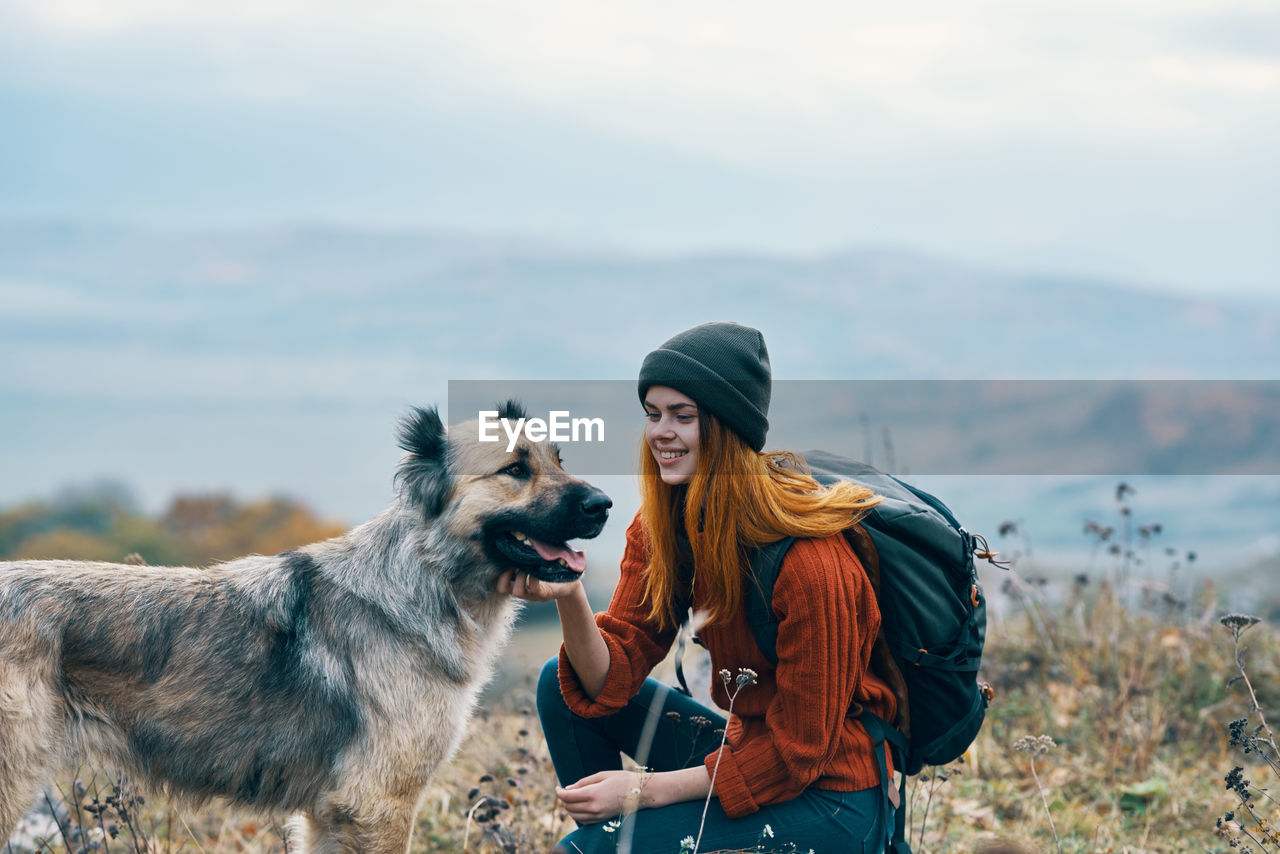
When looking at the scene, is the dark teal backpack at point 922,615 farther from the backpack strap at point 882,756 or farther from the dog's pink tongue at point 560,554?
the dog's pink tongue at point 560,554

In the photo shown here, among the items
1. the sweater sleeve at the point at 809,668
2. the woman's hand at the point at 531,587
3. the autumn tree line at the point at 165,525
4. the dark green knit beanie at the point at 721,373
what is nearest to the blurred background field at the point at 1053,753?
the sweater sleeve at the point at 809,668

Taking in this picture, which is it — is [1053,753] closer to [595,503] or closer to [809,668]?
[809,668]

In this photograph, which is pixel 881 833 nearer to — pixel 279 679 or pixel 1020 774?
pixel 279 679

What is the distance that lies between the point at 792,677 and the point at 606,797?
0.70 meters

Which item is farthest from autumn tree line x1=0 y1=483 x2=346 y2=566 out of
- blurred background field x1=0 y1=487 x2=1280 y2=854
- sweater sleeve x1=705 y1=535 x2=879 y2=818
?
sweater sleeve x1=705 y1=535 x2=879 y2=818

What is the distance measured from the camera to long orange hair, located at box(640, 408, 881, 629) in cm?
292

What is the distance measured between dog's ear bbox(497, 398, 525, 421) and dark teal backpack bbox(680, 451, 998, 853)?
1110 mm

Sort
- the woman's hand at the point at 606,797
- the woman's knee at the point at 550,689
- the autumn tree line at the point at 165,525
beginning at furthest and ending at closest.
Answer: the autumn tree line at the point at 165,525 → the woman's knee at the point at 550,689 → the woman's hand at the point at 606,797

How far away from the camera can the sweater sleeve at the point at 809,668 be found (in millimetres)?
2836

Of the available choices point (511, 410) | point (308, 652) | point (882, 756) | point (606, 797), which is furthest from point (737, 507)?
point (308, 652)

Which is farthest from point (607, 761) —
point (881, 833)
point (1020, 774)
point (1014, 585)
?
point (1014, 585)

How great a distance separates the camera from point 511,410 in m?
3.69

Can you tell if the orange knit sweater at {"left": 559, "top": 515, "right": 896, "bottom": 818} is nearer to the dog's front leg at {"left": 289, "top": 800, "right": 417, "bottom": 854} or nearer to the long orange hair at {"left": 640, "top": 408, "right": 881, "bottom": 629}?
the long orange hair at {"left": 640, "top": 408, "right": 881, "bottom": 629}

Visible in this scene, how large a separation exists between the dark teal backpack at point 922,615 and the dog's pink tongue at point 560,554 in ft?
1.94
